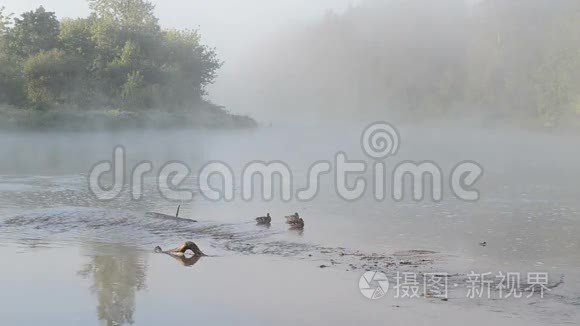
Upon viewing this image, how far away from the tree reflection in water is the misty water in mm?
19

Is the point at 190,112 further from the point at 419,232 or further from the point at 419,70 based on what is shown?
the point at 419,232

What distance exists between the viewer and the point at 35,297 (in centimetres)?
789

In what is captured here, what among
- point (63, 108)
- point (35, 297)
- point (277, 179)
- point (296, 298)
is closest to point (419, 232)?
point (296, 298)

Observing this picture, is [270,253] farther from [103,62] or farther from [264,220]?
[103,62]

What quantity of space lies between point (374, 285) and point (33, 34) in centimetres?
4738

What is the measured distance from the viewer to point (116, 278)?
28.7ft

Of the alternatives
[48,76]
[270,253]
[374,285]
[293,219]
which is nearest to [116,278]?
[270,253]

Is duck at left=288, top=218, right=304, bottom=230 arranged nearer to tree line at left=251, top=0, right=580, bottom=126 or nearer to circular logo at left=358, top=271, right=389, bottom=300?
circular logo at left=358, top=271, right=389, bottom=300

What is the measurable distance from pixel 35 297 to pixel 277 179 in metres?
13.5

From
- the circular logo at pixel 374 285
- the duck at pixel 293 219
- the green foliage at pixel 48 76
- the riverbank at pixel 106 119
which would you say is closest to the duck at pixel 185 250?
the circular logo at pixel 374 285

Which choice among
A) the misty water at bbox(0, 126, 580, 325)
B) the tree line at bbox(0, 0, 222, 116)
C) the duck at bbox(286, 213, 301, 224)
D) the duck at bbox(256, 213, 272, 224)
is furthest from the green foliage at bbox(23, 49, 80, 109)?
the duck at bbox(286, 213, 301, 224)

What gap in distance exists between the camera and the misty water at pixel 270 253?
24.9 feet

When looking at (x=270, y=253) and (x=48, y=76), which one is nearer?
(x=270, y=253)

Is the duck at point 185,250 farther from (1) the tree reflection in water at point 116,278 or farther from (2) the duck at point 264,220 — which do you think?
(2) the duck at point 264,220
